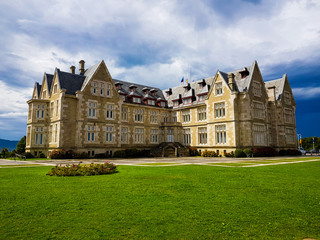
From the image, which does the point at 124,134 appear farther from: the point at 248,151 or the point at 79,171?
the point at 79,171

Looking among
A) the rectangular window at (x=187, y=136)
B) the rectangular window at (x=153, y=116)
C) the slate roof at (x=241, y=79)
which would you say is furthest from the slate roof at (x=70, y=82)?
the slate roof at (x=241, y=79)

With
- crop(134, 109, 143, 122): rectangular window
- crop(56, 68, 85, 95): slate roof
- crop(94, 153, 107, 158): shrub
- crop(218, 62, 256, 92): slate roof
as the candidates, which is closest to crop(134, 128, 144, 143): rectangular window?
crop(134, 109, 143, 122): rectangular window

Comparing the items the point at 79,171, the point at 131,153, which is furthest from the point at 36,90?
the point at 79,171

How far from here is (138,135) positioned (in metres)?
47.9

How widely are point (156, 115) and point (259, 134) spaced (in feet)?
69.8

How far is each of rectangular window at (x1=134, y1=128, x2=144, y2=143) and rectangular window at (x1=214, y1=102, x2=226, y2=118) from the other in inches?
610

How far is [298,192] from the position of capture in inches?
386

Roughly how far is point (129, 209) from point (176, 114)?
46.1 m

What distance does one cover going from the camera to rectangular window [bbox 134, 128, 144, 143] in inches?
1864

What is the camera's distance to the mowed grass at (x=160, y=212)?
5.61 m

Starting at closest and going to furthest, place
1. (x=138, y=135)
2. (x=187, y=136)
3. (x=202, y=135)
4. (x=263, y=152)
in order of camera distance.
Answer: (x=263, y=152) → (x=202, y=135) → (x=138, y=135) → (x=187, y=136)

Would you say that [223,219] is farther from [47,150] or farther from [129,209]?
[47,150]

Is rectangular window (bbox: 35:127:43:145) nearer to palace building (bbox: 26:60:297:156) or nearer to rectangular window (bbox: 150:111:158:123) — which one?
palace building (bbox: 26:60:297:156)

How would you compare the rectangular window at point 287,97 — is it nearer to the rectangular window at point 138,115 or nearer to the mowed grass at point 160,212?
the rectangular window at point 138,115
